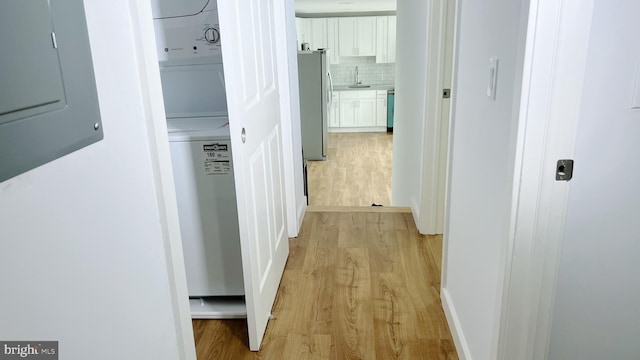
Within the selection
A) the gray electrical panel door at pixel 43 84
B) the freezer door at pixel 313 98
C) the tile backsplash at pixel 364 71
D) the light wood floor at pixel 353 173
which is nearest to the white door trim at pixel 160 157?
the gray electrical panel door at pixel 43 84

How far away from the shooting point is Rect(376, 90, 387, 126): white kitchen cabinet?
8398mm

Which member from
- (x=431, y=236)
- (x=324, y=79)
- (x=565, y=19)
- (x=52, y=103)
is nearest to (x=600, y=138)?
(x=565, y=19)

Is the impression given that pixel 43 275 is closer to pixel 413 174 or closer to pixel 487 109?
pixel 487 109

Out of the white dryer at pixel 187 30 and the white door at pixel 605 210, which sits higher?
the white dryer at pixel 187 30

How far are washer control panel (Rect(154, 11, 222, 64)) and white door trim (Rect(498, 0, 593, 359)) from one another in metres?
1.30

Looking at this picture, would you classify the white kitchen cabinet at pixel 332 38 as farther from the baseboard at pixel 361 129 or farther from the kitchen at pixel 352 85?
the baseboard at pixel 361 129

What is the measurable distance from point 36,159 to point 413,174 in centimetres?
285

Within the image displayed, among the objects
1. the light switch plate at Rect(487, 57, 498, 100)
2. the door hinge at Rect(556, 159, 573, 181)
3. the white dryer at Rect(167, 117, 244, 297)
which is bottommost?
the white dryer at Rect(167, 117, 244, 297)

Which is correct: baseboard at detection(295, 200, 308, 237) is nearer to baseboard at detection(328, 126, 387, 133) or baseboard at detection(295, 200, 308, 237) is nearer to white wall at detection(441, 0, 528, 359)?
white wall at detection(441, 0, 528, 359)

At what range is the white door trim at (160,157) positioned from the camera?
828 mm

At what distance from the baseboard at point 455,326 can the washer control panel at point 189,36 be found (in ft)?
4.85

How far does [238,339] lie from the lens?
189cm

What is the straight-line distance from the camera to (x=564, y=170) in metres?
1.12

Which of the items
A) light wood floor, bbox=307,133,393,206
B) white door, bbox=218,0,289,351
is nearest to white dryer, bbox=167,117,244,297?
white door, bbox=218,0,289,351
